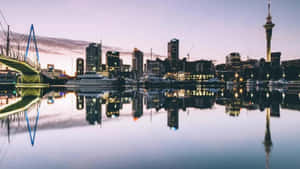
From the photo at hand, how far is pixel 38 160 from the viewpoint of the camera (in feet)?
18.1

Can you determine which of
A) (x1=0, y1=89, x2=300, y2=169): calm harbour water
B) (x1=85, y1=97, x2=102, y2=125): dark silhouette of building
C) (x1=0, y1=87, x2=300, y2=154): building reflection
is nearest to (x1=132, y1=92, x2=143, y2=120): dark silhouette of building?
(x1=0, y1=87, x2=300, y2=154): building reflection

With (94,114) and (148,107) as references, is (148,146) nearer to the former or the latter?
(94,114)

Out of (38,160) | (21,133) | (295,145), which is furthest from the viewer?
(21,133)

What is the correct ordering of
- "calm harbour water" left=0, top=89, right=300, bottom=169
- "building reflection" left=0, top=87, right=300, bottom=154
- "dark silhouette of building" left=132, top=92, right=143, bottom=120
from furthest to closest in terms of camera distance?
"dark silhouette of building" left=132, top=92, right=143, bottom=120
"building reflection" left=0, top=87, right=300, bottom=154
"calm harbour water" left=0, top=89, right=300, bottom=169

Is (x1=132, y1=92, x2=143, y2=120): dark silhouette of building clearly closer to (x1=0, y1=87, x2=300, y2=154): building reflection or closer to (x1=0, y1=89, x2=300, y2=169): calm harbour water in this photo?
(x1=0, y1=87, x2=300, y2=154): building reflection

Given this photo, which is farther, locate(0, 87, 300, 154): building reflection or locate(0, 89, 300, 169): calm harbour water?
locate(0, 87, 300, 154): building reflection

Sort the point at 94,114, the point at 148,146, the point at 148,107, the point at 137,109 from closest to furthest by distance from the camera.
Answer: the point at 148,146
the point at 94,114
the point at 137,109
the point at 148,107

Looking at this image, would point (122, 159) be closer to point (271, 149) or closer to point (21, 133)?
point (271, 149)

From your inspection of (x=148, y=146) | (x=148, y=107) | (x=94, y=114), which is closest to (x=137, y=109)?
(x=148, y=107)

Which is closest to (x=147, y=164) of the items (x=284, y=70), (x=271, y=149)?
(x=271, y=149)

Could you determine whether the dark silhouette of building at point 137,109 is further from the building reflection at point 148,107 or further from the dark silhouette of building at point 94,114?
the dark silhouette of building at point 94,114

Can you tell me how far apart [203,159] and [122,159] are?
204cm

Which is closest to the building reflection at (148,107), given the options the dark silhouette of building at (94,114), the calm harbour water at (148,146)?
the dark silhouette of building at (94,114)

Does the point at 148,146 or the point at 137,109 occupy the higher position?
the point at 148,146
